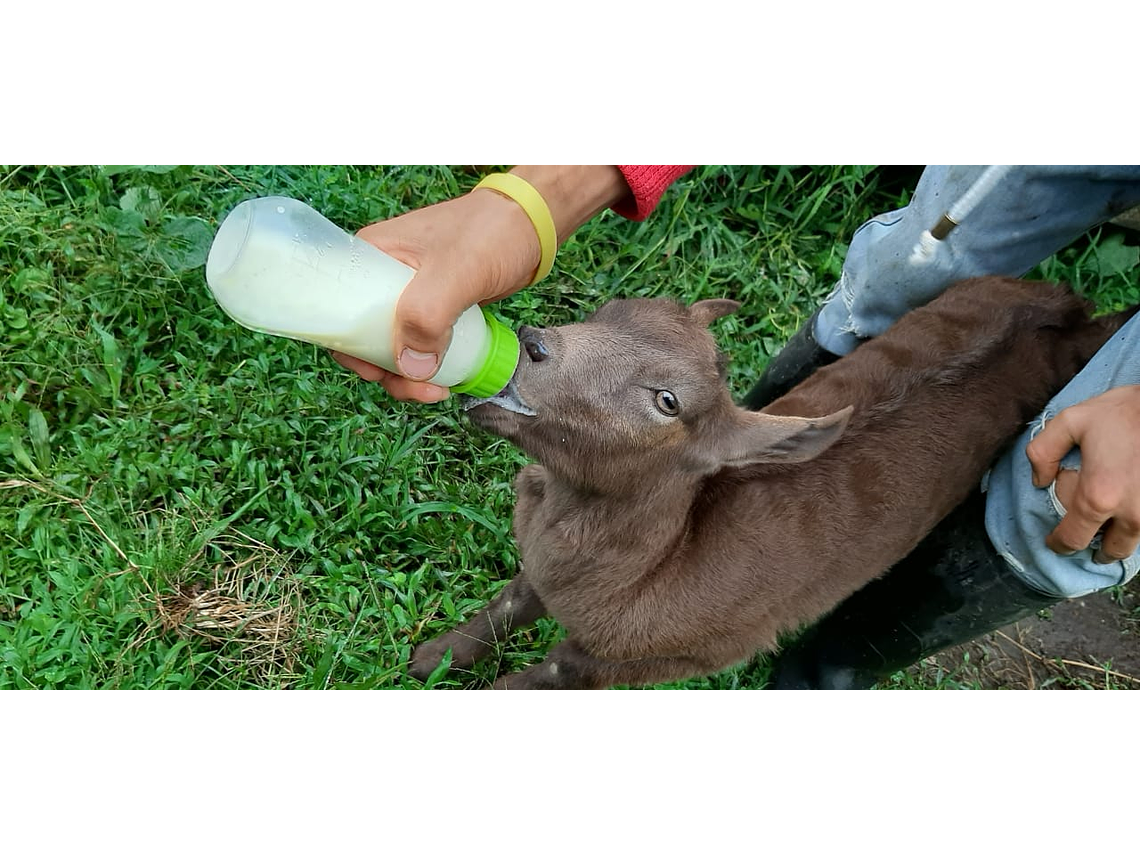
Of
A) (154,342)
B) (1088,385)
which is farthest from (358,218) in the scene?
(1088,385)

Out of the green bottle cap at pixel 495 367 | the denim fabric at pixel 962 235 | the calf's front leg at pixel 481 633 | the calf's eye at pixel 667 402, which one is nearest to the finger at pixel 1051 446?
the denim fabric at pixel 962 235

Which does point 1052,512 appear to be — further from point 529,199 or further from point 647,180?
point 529,199

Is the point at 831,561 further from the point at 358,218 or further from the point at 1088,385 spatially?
the point at 358,218

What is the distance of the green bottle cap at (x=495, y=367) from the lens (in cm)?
301

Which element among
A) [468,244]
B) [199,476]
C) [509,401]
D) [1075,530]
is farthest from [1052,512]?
[199,476]

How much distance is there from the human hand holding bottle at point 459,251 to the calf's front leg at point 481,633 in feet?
4.78

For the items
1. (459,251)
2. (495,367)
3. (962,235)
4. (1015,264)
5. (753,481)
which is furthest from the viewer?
(1015,264)

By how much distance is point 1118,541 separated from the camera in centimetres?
310

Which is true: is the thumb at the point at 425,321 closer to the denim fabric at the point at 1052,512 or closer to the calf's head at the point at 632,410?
the calf's head at the point at 632,410

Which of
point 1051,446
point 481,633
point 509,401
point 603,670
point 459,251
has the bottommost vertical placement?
point 481,633

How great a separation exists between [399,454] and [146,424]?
1.19m

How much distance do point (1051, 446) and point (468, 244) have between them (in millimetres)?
2054

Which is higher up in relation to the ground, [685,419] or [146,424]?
[685,419]

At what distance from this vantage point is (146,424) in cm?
447
